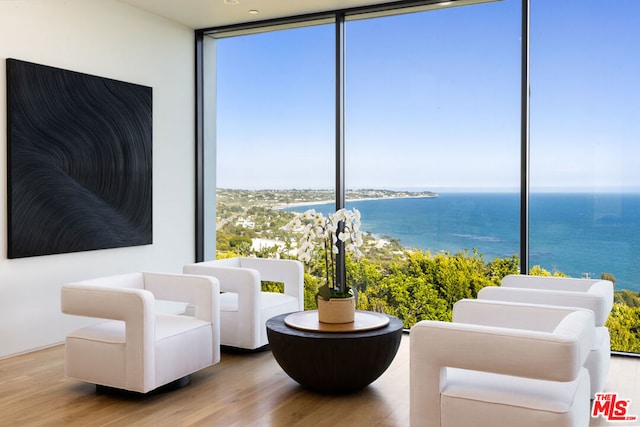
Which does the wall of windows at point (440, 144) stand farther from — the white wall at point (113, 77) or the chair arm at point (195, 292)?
the chair arm at point (195, 292)

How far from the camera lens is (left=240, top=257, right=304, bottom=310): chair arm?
4789mm

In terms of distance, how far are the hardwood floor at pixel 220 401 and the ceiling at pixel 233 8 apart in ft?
9.97

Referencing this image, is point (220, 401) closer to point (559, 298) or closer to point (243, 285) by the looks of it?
point (243, 285)

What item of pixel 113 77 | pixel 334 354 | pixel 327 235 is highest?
pixel 113 77

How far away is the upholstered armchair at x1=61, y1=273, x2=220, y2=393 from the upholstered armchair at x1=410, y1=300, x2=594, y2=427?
1551 mm

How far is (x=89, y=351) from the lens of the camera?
344 centimetres

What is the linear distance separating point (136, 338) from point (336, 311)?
117 centimetres

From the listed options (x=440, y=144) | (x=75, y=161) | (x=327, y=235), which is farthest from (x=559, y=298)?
(x=75, y=161)

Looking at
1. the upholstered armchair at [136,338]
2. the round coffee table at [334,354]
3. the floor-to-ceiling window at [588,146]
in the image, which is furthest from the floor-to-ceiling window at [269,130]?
the round coffee table at [334,354]

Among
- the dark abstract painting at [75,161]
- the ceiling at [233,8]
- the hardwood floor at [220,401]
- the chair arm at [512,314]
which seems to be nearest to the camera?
the chair arm at [512,314]

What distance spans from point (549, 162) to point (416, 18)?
65.2 inches

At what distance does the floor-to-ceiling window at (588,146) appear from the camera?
427 centimetres

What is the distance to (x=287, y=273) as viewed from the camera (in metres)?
4.83

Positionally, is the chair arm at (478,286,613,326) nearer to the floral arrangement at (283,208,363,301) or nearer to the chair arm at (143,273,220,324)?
the floral arrangement at (283,208,363,301)
